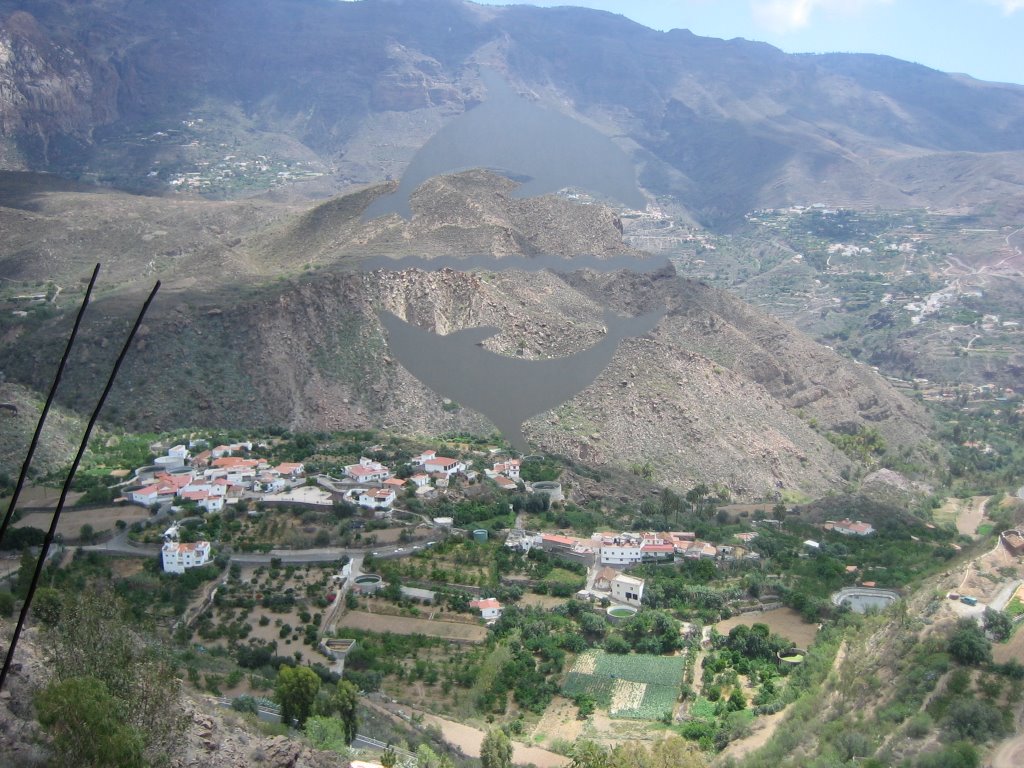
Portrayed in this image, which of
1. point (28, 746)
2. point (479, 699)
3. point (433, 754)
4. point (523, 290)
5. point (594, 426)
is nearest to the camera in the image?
point (28, 746)

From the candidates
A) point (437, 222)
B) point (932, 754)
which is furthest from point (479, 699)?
point (437, 222)

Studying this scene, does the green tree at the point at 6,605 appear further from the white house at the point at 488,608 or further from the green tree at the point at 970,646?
→ the green tree at the point at 970,646

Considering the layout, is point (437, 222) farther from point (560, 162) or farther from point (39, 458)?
point (560, 162)

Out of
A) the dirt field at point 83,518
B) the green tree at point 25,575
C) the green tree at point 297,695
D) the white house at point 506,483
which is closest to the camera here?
the green tree at point 297,695

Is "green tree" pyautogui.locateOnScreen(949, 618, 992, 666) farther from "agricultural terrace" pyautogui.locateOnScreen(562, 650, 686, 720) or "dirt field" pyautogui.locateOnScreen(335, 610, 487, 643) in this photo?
"dirt field" pyautogui.locateOnScreen(335, 610, 487, 643)

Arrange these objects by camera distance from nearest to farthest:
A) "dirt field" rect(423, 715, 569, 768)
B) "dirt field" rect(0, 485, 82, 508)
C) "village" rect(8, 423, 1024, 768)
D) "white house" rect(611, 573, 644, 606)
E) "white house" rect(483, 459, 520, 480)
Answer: "dirt field" rect(423, 715, 569, 768)
"village" rect(8, 423, 1024, 768)
"white house" rect(611, 573, 644, 606)
"dirt field" rect(0, 485, 82, 508)
"white house" rect(483, 459, 520, 480)

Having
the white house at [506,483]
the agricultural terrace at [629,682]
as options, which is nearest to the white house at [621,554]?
the white house at [506,483]

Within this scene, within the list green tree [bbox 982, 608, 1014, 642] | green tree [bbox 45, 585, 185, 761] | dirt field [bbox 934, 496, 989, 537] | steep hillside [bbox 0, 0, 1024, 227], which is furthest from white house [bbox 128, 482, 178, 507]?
steep hillside [bbox 0, 0, 1024, 227]
